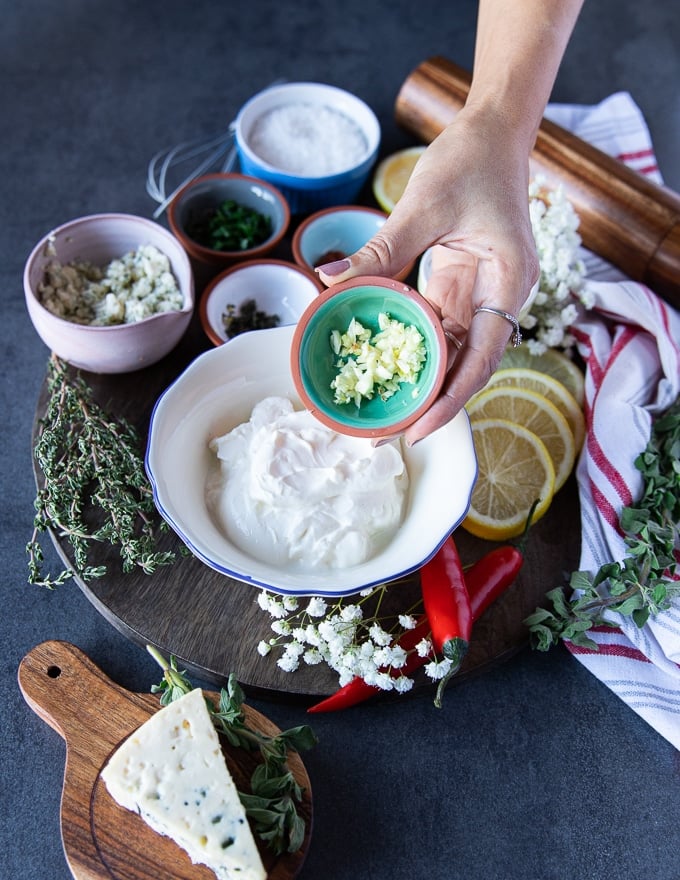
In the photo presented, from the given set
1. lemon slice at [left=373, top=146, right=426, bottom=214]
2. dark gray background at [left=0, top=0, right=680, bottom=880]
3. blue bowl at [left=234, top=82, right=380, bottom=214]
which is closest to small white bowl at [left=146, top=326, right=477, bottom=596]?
dark gray background at [left=0, top=0, right=680, bottom=880]

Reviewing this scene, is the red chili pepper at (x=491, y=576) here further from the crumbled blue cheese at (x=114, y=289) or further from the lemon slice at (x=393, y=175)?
the lemon slice at (x=393, y=175)

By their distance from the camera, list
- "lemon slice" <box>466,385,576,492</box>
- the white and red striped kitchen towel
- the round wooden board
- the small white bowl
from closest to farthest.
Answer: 1. the small white bowl
2. the round wooden board
3. the white and red striped kitchen towel
4. "lemon slice" <box>466,385,576,492</box>

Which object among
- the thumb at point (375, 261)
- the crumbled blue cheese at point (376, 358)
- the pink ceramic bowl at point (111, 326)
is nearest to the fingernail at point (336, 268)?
the thumb at point (375, 261)

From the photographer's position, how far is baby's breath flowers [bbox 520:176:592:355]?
6.79 ft

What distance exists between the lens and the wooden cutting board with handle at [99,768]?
1.39m

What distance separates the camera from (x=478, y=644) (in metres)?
1.70

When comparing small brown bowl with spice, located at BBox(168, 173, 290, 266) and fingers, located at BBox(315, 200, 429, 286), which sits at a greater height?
fingers, located at BBox(315, 200, 429, 286)

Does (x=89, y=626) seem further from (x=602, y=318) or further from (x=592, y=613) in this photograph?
(x=602, y=318)

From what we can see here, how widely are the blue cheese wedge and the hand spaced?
0.67 meters

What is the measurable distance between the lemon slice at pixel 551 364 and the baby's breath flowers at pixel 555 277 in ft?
0.09

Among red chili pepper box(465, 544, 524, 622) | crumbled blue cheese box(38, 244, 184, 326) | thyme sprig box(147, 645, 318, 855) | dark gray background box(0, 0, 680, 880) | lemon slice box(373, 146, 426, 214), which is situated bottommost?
dark gray background box(0, 0, 680, 880)

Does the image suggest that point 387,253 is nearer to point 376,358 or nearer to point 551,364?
point 376,358

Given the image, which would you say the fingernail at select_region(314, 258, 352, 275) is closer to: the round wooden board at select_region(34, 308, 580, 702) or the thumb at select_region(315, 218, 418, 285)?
the thumb at select_region(315, 218, 418, 285)

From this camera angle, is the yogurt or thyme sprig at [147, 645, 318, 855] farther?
the yogurt
